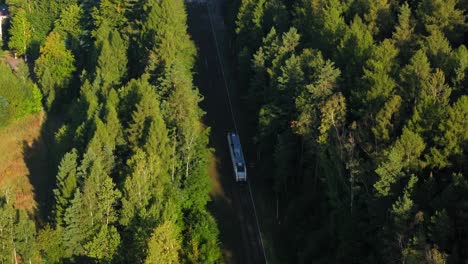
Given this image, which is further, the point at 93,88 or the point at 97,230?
→ the point at 93,88

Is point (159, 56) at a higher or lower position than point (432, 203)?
higher

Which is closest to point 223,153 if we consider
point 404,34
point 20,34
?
point 404,34

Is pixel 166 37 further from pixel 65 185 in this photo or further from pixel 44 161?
pixel 65 185

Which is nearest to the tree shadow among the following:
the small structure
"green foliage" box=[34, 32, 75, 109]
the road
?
"green foliage" box=[34, 32, 75, 109]

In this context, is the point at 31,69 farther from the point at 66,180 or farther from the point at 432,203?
the point at 432,203

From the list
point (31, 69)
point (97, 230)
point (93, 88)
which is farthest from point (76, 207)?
point (31, 69)

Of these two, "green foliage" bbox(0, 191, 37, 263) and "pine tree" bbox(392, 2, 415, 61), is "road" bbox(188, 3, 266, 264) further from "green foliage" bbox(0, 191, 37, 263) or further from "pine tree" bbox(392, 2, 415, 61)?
"pine tree" bbox(392, 2, 415, 61)
